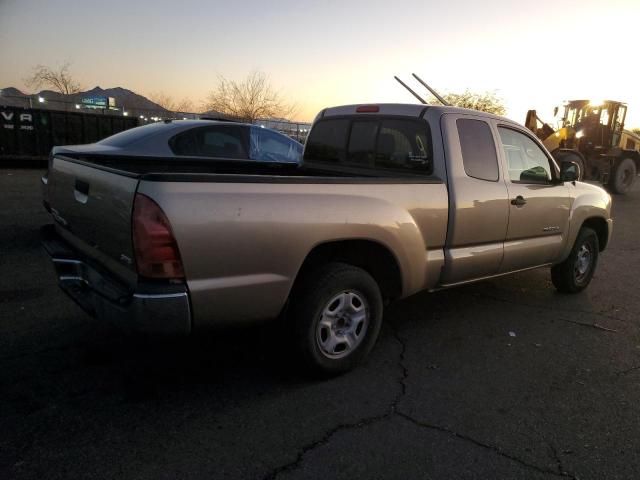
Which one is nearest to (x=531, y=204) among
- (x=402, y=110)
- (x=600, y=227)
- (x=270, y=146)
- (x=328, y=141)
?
(x=402, y=110)

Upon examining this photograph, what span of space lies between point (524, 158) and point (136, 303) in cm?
378

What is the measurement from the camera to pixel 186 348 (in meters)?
3.61

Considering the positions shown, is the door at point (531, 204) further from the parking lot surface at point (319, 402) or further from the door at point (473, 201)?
the parking lot surface at point (319, 402)

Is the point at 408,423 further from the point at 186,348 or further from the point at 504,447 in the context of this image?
the point at 186,348

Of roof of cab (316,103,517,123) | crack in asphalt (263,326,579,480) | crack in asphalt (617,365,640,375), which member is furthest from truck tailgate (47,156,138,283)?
crack in asphalt (617,365,640,375)

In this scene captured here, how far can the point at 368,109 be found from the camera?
14.1 ft

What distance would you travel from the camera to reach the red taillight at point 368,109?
4242 mm

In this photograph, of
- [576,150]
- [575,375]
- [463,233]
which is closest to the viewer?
[575,375]

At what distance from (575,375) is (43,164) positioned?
1596cm

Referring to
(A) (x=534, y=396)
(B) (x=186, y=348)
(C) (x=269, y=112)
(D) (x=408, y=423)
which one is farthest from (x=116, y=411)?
(C) (x=269, y=112)

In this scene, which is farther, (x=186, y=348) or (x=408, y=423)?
(x=186, y=348)

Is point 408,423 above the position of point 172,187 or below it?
below

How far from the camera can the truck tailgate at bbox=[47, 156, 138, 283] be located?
248cm

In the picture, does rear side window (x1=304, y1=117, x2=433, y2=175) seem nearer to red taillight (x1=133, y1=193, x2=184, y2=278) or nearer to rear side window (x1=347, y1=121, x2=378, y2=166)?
rear side window (x1=347, y1=121, x2=378, y2=166)
